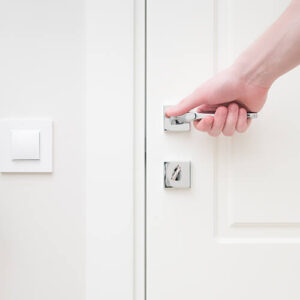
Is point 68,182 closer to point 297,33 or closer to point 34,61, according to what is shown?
point 34,61

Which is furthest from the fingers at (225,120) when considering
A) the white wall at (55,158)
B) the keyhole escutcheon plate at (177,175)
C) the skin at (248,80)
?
the white wall at (55,158)

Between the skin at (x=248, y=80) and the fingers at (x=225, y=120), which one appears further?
the fingers at (x=225, y=120)

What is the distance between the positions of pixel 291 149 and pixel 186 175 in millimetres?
237

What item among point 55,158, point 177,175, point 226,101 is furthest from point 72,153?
point 226,101

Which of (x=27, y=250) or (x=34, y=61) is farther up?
(x=34, y=61)

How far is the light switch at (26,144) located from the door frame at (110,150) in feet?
0.37

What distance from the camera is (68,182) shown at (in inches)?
26.6

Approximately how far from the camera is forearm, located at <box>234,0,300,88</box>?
0.46 metres

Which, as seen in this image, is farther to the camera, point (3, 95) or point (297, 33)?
point (3, 95)

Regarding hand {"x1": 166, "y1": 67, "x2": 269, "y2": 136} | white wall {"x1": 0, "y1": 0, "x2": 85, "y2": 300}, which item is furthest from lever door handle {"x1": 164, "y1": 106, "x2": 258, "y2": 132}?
white wall {"x1": 0, "y1": 0, "x2": 85, "y2": 300}

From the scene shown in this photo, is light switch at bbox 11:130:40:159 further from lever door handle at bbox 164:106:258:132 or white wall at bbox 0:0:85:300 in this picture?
A: lever door handle at bbox 164:106:258:132

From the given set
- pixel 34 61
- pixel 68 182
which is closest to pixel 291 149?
pixel 68 182

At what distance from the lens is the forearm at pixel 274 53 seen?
1.50 ft

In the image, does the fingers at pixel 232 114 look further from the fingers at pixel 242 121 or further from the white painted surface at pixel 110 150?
the white painted surface at pixel 110 150
